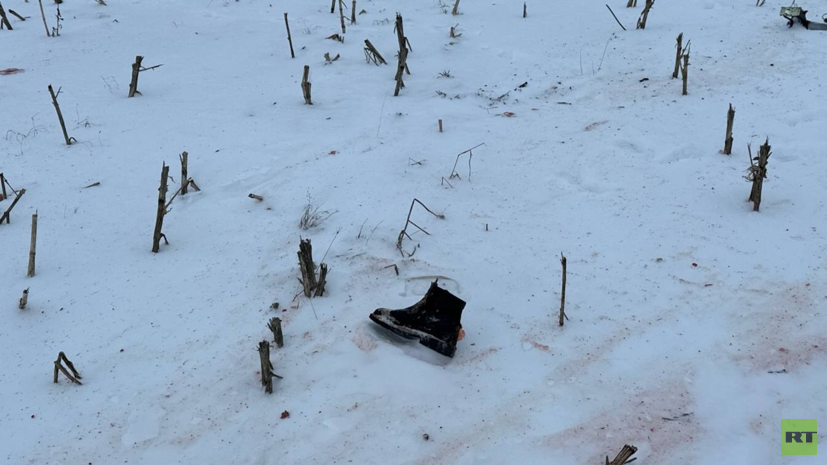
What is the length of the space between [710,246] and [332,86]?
4452mm

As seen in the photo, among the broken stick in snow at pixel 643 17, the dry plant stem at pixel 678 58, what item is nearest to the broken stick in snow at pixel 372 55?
the broken stick in snow at pixel 643 17

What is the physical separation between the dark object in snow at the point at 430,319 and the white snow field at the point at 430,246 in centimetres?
9

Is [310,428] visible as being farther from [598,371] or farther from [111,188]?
[111,188]

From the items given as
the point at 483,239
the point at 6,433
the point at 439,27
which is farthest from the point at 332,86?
the point at 6,433

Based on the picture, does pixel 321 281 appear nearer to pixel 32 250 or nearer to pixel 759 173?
pixel 32 250

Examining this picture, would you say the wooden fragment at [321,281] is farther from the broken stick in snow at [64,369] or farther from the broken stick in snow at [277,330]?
the broken stick in snow at [64,369]

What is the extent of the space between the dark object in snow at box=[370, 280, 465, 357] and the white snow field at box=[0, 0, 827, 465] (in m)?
0.09

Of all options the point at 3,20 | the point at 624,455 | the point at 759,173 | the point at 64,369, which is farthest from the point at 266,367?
the point at 3,20

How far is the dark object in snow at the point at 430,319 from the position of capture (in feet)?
12.2

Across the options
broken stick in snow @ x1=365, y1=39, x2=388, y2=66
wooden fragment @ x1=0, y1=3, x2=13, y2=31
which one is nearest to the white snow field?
broken stick in snow @ x1=365, y1=39, x2=388, y2=66

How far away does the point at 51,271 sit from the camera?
460 cm

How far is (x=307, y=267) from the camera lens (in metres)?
4.10

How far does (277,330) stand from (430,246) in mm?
1374

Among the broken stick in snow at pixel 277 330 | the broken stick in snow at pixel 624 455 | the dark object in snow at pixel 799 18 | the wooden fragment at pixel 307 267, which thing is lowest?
the broken stick in snow at pixel 624 455
